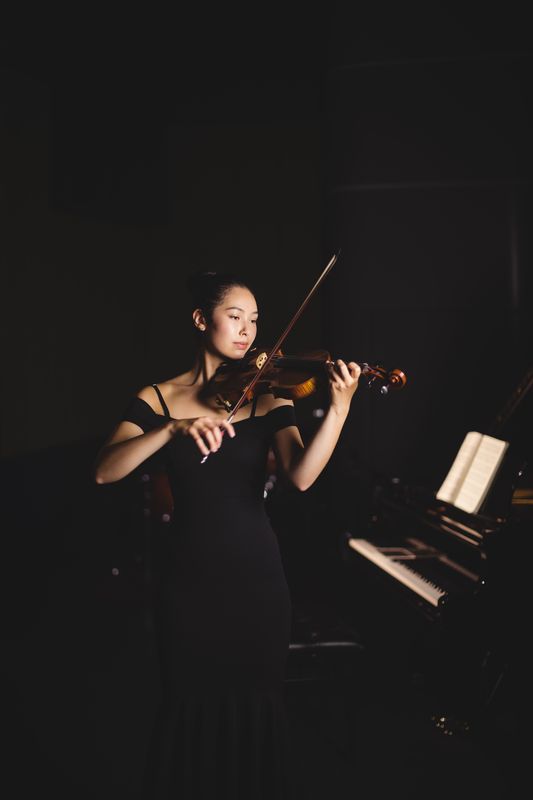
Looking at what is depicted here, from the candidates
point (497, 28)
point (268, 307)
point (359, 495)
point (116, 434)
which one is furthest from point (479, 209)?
point (116, 434)

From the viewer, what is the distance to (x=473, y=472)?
3.04 metres

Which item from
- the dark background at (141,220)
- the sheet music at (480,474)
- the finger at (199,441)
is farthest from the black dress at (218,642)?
the dark background at (141,220)

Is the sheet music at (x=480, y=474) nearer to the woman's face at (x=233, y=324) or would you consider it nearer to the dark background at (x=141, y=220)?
the dark background at (x=141, y=220)

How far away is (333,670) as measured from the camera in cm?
299

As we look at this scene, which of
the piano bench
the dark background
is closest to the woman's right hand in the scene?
the piano bench

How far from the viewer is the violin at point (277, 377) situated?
6.51 feet

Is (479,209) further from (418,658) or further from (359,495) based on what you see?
(418,658)

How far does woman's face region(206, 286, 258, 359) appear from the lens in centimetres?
196

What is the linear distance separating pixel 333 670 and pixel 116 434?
154 cm

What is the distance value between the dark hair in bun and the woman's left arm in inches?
13.5

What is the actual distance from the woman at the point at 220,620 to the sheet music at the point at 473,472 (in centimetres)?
125

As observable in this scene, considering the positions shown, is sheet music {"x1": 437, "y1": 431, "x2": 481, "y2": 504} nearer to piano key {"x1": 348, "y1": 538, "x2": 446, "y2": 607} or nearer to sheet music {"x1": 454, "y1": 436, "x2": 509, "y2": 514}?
sheet music {"x1": 454, "y1": 436, "x2": 509, "y2": 514}

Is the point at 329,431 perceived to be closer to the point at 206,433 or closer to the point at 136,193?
the point at 206,433

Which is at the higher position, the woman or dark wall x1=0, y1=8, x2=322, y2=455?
dark wall x1=0, y1=8, x2=322, y2=455
